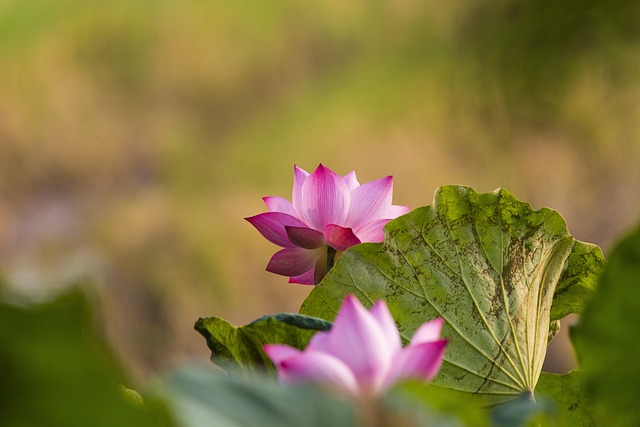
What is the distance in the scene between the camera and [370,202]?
41 centimetres

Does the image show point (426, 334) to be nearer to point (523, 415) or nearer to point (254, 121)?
point (523, 415)

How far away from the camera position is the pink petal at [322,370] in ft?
0.58

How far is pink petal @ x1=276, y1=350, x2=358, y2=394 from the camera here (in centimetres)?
18

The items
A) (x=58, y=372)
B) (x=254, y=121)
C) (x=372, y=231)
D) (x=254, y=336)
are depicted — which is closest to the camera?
(x=58, y=372)

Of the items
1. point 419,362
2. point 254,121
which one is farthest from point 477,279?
point 254,121

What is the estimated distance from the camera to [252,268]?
17.8ft

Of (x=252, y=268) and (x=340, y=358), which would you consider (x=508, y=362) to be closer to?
(x=340, y=358)

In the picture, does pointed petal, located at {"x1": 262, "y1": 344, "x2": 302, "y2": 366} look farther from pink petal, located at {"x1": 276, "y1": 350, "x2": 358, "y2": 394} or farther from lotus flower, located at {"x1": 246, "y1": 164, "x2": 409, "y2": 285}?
lotus flower, located at {"x1": 246, "y1": 164, "x2": 409, "y2": 285}

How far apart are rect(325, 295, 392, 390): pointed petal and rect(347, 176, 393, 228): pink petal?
0.75 feet

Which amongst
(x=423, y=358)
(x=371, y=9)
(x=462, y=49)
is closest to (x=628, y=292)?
(x=423, y=358)

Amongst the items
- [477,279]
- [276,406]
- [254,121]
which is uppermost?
[254,121]

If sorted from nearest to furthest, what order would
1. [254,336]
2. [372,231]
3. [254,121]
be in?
[254,336] → [372,231] → [254,121]

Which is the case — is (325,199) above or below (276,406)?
above

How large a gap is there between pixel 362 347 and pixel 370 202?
0.23 metres
